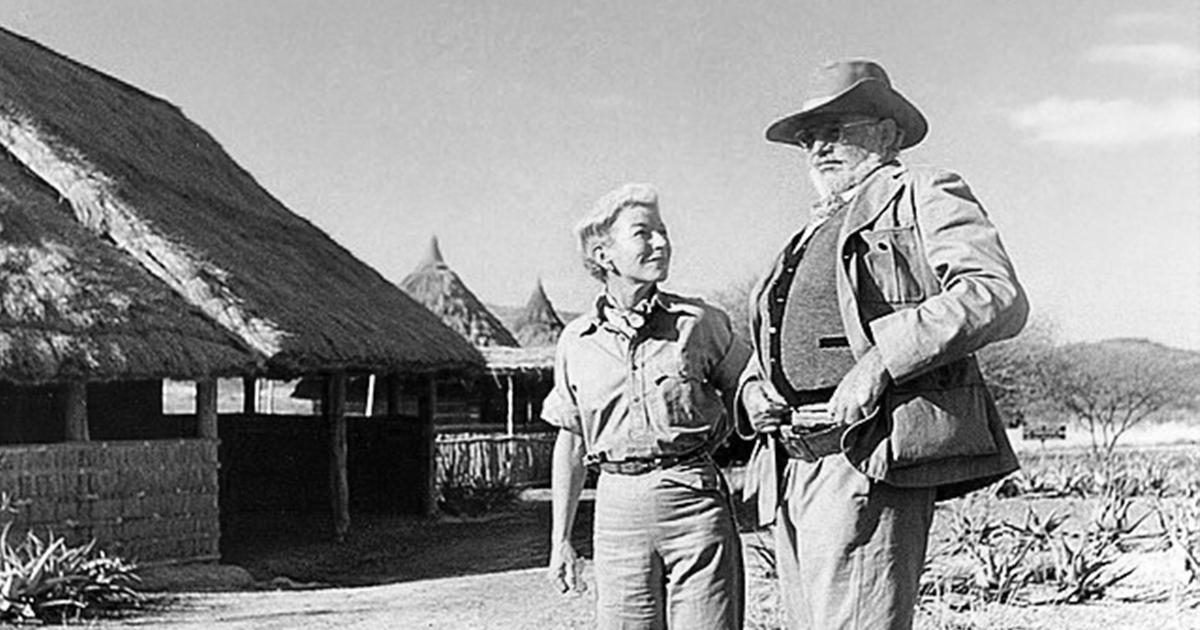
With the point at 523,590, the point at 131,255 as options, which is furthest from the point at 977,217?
the point at 131,255

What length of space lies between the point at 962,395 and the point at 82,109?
13439 millimetres

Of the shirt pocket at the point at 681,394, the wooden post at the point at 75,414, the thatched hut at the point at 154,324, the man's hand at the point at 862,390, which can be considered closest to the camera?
the man's hand at the point at 862,390

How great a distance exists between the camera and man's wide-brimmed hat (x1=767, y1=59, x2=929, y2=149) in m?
3.27

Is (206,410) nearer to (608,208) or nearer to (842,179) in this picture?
(608,208)

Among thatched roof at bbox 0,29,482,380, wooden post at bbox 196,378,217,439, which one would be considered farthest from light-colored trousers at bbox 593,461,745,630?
wooden post at bbox 196,378,217,439

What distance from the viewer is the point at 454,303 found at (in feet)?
103

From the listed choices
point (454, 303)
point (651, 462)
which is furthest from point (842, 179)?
point (454, 303)

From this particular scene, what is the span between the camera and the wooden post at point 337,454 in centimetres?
1506

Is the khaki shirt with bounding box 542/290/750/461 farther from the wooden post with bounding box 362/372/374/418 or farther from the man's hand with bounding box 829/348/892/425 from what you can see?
the wooden post with bounding box 362/372/374/418

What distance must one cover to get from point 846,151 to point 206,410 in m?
9.61

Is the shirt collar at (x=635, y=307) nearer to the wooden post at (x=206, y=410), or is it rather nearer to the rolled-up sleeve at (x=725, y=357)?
the rolled-up sleeve at (x=725, y=357)

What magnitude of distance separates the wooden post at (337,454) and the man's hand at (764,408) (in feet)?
39.0

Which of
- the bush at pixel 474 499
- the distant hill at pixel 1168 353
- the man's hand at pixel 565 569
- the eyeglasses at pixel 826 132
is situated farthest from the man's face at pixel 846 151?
the distant hill at pixel 1168 353

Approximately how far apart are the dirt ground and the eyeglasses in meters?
3.39
